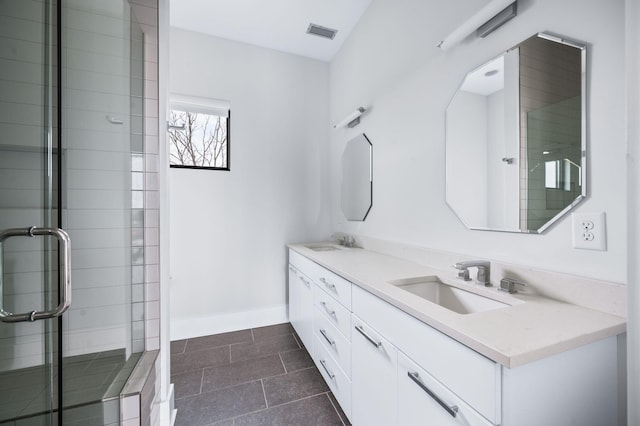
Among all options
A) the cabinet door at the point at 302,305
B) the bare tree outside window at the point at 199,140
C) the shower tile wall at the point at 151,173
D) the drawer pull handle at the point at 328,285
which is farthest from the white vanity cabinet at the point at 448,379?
the bare tree outside window at the point at 199,140

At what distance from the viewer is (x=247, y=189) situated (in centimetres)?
263

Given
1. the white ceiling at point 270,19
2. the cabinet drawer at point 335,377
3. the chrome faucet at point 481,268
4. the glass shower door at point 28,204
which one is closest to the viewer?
the glass shower door at point 28,204

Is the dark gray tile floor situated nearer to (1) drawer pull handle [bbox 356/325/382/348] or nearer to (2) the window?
(1) drawer pull handle [bbox 356/325/382/348]

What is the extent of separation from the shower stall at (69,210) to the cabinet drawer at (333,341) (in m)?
1.02

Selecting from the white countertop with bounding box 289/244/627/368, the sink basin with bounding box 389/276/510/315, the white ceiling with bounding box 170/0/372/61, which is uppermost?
the white ceiling with bounding box 170/0/372/61

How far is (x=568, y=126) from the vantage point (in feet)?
3.01

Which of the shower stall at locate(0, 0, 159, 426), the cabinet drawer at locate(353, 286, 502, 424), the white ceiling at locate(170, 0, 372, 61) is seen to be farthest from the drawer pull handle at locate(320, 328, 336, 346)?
the white ceiling at locate(170, 0, 372, 61)

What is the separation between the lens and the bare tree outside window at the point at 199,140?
247cm

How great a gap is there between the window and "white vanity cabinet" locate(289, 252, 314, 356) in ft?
4.06

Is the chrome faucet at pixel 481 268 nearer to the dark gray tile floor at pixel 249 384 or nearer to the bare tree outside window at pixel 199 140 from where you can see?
the dark gray tile floor at pixel 249 384

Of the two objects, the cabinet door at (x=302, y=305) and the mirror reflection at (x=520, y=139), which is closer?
the mirror reflection at (x=520, y=139)

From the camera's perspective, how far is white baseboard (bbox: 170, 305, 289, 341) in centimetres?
239

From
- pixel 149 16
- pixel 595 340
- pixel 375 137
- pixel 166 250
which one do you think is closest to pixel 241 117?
pixel 149 16

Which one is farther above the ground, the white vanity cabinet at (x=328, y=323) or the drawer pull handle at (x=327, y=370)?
the white vanity cabinet at (x=328, y=323)
